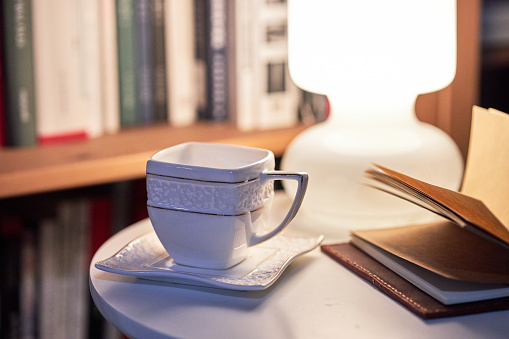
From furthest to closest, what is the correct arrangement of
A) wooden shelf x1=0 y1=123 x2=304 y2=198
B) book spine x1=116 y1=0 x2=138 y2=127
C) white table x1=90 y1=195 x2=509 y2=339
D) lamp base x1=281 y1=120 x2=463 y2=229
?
book spine x1=116 y1=0 x2=138 y2=127, wooden shelf x1=0 y1=123 x2=304 y2=198, lamp base x1=281 y1=120 x2=463 y2=229, white table x1=90 y1=195 x2=509 y2=339

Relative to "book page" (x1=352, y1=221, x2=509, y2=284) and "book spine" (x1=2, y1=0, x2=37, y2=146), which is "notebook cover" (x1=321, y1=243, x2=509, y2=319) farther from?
"book spine" (x1=2, y1=0, x2=37, y2=146)

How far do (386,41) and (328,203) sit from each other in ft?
0.61

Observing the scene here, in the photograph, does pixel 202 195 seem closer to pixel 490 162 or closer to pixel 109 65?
pixel 490 162

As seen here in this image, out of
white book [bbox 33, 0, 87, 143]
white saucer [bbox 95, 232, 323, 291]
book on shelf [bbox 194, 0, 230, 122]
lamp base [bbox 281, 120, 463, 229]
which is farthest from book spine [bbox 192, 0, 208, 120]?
white saucer [bbox 95, 232, 323, 291]

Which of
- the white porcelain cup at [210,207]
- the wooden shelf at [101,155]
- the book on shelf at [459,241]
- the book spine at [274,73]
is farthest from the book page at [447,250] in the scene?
the book spine at [274,73]

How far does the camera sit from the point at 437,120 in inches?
42.9

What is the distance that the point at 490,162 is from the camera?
2.02 ft

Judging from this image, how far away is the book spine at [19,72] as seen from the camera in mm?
909

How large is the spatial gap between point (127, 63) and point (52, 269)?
1.16 ft

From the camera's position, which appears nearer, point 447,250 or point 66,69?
point 447,250

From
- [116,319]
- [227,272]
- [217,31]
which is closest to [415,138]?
[227,272]

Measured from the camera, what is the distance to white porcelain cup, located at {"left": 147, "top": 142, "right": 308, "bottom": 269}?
52 cm

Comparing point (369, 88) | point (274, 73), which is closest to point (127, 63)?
point (274, 73)

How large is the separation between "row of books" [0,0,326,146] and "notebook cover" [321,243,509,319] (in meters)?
0.53
